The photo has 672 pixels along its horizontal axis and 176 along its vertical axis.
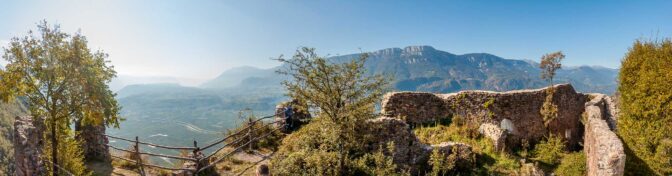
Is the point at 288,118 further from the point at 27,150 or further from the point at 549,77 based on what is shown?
the point at 549,77

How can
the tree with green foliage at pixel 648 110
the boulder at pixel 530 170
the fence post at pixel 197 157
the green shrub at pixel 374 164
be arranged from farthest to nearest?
the boulder at pixel 530 170, the fence post at pixel 197 157, the tree with green foliage at pixel 648 110, the green shrub at pixel 374 164

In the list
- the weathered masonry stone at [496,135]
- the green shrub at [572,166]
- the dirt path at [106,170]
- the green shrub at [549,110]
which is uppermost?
the green shrub at [549,110]

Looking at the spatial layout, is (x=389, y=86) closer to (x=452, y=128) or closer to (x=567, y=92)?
(x=452, y=128)

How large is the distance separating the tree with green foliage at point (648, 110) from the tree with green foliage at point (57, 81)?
18.7 m

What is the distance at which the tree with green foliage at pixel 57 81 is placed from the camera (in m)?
10.9

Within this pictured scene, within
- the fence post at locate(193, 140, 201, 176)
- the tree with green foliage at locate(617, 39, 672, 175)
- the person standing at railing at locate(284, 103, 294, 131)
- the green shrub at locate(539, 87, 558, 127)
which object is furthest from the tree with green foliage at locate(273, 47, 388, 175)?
the green shrub at locate(539, 87, 558, 127)

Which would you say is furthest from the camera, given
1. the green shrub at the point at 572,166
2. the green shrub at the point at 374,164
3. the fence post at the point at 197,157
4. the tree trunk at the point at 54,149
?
the green shrub at the point at 572,166

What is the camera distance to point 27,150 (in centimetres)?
1106

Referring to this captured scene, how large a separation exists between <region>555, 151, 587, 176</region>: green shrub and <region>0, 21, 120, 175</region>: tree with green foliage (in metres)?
17.2

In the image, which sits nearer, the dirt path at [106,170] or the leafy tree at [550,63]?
the dirt path at [106,170]

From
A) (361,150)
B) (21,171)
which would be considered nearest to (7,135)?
(21,171)

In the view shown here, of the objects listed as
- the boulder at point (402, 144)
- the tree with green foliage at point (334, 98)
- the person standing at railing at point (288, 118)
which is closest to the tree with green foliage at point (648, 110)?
the boulder at point (402, 144)

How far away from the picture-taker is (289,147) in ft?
48.0

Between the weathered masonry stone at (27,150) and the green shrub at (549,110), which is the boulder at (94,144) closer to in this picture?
the weathered masonry stone at (27,150)
